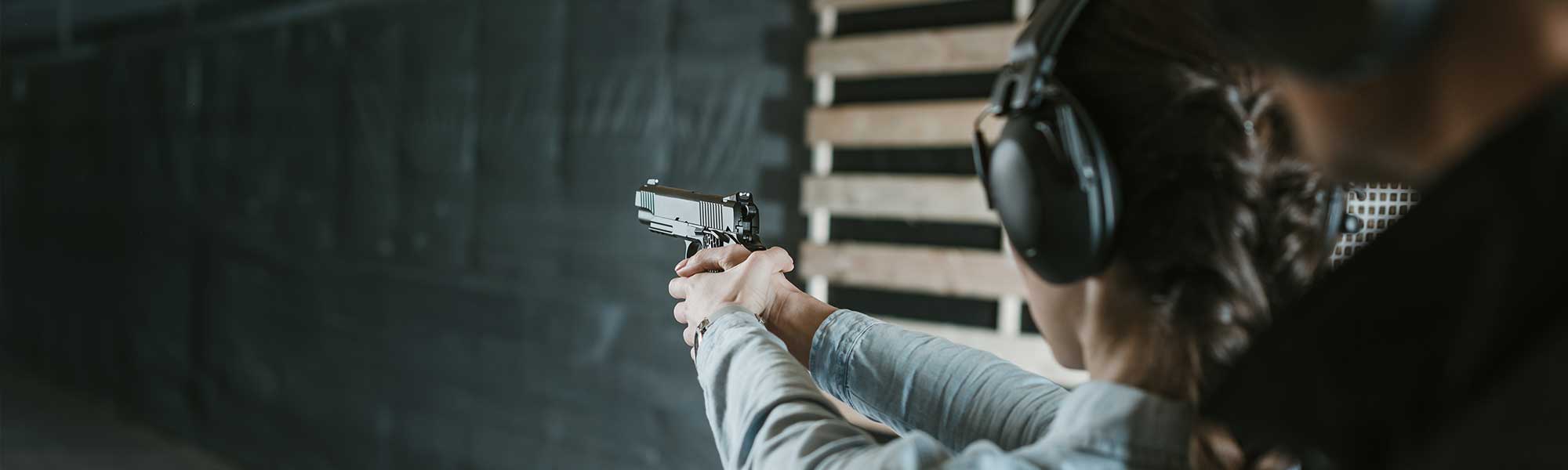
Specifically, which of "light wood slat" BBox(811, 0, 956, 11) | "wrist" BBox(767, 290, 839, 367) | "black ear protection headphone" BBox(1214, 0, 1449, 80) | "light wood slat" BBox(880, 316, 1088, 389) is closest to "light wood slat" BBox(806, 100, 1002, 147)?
"light wood slat" BBox(811, 0, 956, 11)

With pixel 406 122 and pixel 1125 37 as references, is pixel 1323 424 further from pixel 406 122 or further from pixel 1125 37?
pixel 406 122

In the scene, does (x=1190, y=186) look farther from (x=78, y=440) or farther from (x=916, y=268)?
(x=78, y=440)

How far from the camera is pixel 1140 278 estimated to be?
0.56 meters

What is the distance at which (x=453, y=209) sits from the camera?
2.62 metres

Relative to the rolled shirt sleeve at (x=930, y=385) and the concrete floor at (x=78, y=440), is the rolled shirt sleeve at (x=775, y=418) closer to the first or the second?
the rolled shirt sleeve at (x=930, y=385)

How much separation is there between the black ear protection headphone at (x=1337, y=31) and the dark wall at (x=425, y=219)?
4.79 ft

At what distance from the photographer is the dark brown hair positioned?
0.54m

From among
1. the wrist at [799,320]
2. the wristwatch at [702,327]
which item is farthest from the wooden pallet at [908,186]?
the wristwatch at [702,327]

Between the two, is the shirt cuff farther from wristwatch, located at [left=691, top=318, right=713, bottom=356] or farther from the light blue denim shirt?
wristwatch, located at [left=691, top=318, right=713, bottom=356]

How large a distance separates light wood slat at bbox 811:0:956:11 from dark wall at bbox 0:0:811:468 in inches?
1.6

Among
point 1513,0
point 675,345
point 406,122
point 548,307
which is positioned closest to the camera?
point 1513,0

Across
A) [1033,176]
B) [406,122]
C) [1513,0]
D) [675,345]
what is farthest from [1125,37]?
[406,122]

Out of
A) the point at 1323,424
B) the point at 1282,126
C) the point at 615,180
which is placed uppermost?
the point at 1282,126

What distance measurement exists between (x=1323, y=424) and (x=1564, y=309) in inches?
4.1
